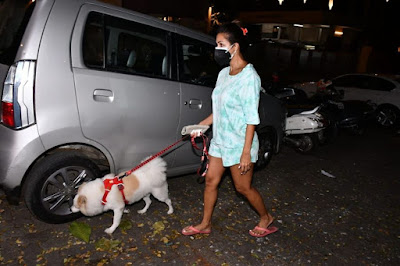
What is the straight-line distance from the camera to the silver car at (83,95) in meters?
2.76

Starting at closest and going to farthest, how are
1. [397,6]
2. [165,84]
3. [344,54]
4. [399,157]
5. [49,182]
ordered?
[49,182]
[165,84]
[399,157]
[344,54]
[397,6]

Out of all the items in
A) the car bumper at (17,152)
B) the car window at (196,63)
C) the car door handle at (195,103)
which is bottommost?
the car bumper at (17,152)

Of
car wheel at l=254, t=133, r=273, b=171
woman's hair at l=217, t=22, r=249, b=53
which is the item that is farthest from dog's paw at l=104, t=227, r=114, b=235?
car wheel at l=254, t=133, r=273, b=171

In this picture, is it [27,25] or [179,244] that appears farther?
[179,244]

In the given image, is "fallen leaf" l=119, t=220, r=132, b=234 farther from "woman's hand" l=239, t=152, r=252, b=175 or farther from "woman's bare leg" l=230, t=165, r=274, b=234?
"woman's hand" l=239, t=152, r=252, b=175

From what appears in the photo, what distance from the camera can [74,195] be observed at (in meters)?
3.29

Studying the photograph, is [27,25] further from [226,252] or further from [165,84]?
[226,252]

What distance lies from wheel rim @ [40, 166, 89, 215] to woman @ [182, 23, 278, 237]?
4.25ft

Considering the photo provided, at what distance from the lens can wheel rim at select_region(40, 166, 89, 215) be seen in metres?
3.07

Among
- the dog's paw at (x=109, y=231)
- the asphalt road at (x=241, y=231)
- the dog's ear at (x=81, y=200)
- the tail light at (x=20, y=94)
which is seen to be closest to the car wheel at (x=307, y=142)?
the asphalt road at (x=241, y=231)

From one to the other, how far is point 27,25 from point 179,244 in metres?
2.43

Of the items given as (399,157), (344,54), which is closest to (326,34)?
(344,54)

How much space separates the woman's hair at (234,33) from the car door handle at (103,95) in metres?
1.19

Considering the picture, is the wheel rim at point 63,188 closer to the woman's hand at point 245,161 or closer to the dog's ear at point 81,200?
the dog's ear at point 81,200
